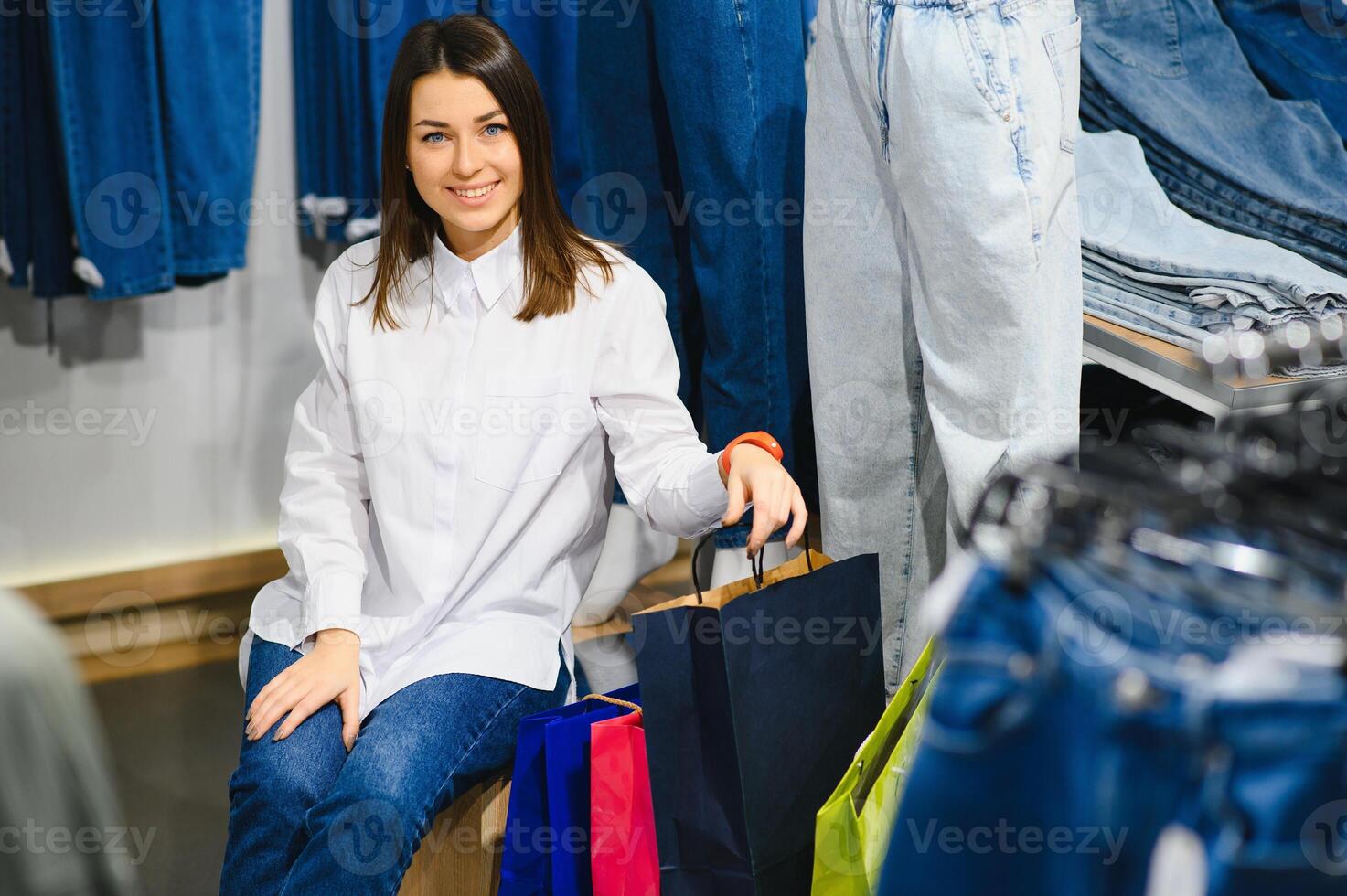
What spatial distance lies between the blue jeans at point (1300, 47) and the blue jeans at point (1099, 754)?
1110 millimetres

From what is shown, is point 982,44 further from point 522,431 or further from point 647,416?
point 522,431

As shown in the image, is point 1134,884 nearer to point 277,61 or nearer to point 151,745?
point 151,745

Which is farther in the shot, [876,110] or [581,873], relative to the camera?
[876,110]

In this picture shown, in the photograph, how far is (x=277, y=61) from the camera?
7.35 feet

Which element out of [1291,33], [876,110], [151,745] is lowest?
[151,745]

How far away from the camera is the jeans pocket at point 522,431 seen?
4.61 feet

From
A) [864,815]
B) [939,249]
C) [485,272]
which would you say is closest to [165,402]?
[485,272]

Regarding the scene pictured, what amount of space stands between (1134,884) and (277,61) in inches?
82.2

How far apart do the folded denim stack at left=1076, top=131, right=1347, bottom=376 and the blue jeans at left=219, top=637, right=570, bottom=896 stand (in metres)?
0.82

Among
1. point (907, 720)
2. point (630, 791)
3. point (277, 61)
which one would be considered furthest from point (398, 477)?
point (277, 61)

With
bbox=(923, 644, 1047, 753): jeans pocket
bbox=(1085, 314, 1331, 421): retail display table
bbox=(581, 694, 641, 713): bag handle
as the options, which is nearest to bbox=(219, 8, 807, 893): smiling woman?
bbox=(581, 694, 641, 713): bag handle

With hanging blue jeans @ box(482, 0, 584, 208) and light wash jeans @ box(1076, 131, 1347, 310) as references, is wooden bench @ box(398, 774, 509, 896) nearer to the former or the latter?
light wash jeans @ box(1076, 131, 1347, 310)

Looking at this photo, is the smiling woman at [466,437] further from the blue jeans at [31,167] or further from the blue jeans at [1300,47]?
the blue jeans at [1300,47]

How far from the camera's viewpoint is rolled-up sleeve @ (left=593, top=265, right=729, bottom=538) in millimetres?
1342
